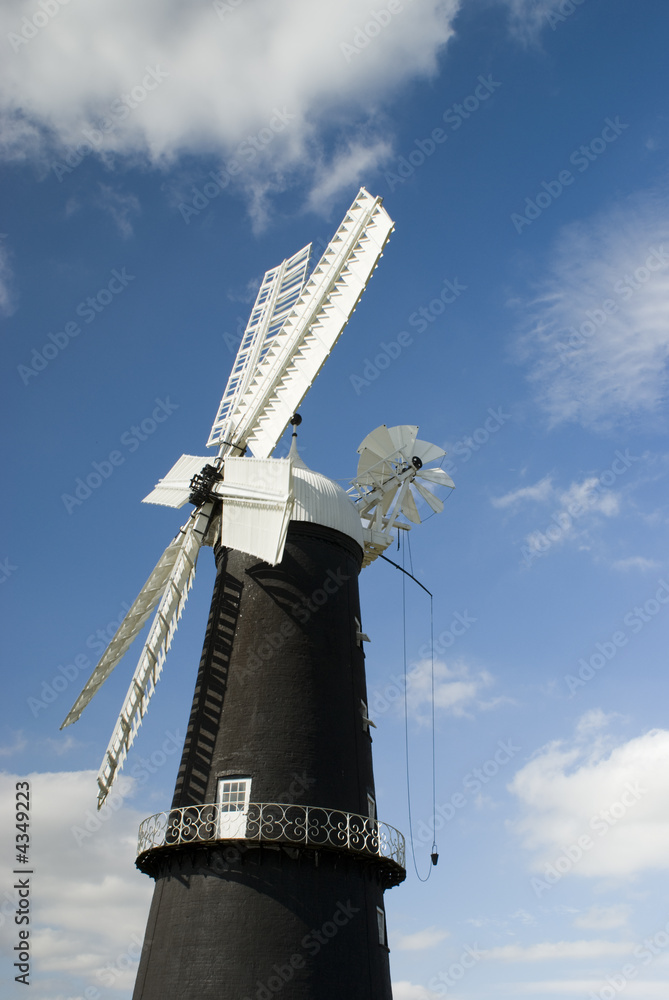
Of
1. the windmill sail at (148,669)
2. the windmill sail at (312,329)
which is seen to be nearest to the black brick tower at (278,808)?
the windmill sail at (148,669)

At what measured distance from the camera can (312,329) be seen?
25.5 m

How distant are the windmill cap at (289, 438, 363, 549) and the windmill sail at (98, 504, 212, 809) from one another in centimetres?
353

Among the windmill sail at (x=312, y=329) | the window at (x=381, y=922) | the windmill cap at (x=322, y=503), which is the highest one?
the windmill sail at (x=312, y=329)

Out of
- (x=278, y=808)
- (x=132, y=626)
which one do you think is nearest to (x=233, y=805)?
(x=278, y=808)

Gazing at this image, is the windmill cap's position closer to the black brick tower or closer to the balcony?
the black brick tower

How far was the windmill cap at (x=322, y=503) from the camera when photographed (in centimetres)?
2506

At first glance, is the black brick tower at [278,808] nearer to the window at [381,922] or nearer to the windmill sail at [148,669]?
the window at [381,922]

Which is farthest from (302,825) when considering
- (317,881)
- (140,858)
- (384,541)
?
(384,541)

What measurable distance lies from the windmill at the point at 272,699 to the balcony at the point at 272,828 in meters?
0.05

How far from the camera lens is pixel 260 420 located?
2597 cm

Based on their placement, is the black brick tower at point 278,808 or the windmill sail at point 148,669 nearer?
the black brick tower at point 278,808

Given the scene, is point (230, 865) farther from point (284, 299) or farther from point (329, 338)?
point (284, 299)

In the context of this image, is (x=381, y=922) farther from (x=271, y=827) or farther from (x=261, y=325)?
(x=261, y=325)

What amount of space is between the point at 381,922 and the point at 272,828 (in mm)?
4459
